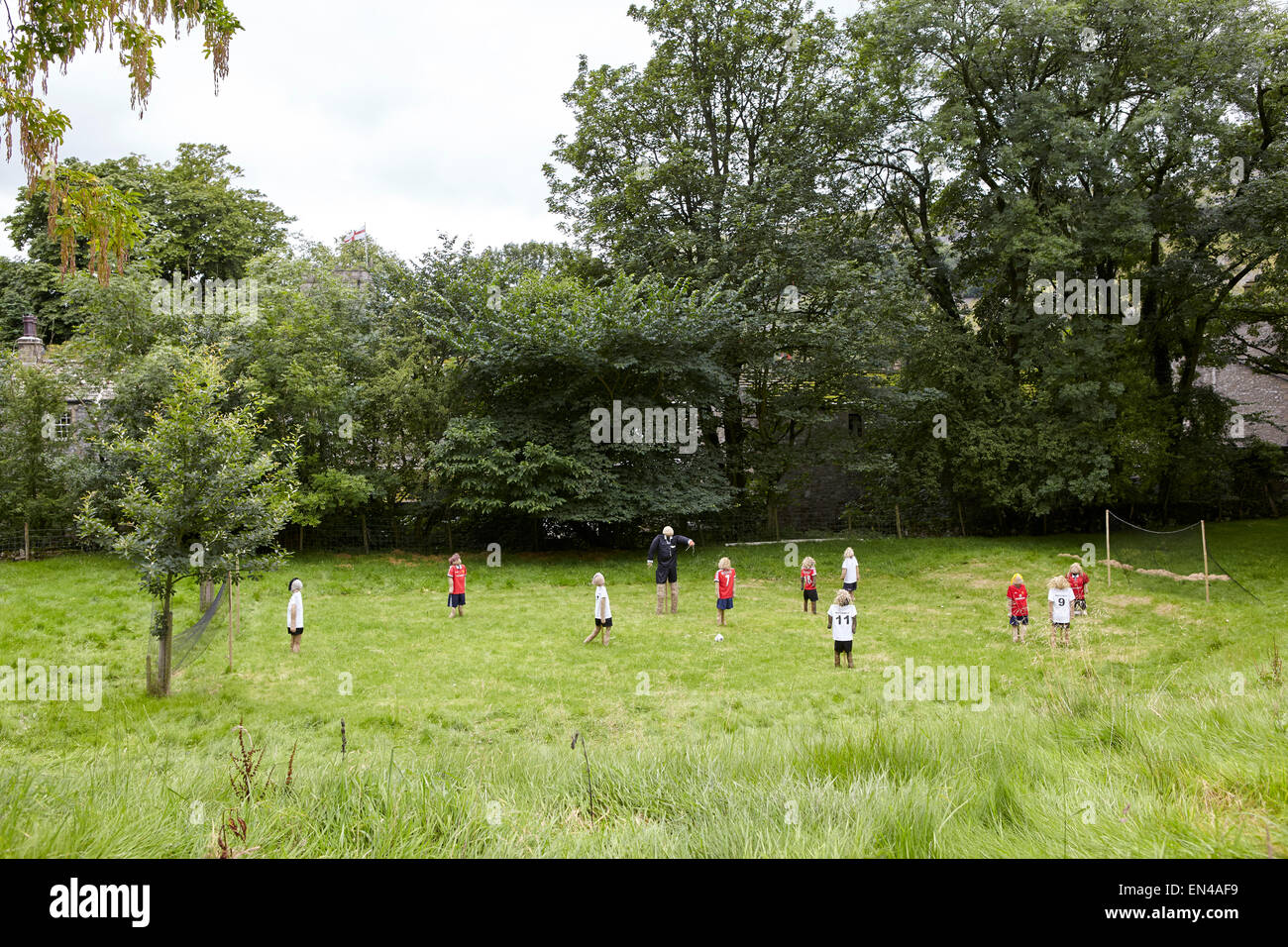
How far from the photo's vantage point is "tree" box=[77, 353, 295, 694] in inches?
436

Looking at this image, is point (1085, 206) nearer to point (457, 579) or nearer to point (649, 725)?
point (457, 579)

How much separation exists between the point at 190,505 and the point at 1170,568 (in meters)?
23.4

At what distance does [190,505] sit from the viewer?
11.3 m

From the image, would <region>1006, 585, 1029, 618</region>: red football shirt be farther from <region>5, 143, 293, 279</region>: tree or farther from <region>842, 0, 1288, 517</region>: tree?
<region>5, 143, 293, 279</region>: tree

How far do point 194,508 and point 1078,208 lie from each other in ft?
92.7

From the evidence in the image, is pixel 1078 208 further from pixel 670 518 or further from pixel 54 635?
pixel 54 635

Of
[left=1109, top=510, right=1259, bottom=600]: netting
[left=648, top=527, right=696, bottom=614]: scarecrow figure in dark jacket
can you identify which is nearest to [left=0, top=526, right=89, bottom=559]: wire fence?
[left=648, top=527, right=696, bottom=614]: scarecrow figure in dark jacket

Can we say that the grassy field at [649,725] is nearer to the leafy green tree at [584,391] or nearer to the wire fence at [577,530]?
the leafy green tree at [584,391]

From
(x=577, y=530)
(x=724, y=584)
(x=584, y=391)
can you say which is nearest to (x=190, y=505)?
(x=724, y=584)

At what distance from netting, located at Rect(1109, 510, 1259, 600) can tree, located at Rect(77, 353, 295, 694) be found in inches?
842

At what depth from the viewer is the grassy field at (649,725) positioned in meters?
4.05

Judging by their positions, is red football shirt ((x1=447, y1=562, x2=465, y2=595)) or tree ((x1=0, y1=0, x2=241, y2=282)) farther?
red football shirt ((x1=447, y1=562, x2=465, y2=595))

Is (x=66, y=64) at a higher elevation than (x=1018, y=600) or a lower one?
higher

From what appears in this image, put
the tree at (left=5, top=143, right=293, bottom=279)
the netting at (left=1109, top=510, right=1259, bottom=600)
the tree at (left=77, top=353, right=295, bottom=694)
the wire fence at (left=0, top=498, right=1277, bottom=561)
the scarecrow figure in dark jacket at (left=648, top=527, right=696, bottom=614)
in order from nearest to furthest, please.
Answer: the tree at (left=77, top=353, right=295, bottom=694) < the scarecrow figure in dark jacket at (left=648, top=527, right=696, bottom=614) < the netting at (left=1109, top=510, right=1259, bottom=600) < the wire fence at (left=0, top=498, right=1277, bottom=561) < the tree at (left=5, top=143, right=293, bottom=279)
